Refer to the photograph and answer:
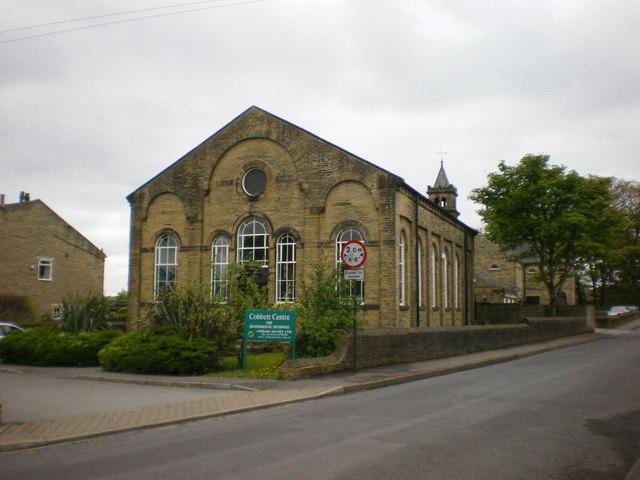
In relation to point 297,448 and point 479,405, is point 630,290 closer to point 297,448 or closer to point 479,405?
point 479,405

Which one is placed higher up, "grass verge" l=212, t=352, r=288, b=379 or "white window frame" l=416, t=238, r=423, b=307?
"white window frame" l=416, t=238, r=423, b=307

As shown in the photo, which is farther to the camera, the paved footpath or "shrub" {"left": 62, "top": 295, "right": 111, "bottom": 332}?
"shrub" {"left": 62, "top": 295, "right": 111, "bottom": 332}

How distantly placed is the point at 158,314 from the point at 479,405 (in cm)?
1026

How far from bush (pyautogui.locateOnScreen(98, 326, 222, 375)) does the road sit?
4.73 m

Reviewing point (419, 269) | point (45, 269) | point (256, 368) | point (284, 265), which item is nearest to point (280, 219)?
point (284, 265)

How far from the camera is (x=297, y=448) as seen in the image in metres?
7.44

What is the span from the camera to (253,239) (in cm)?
2619

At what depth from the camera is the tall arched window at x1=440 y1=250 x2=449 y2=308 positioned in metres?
31.2

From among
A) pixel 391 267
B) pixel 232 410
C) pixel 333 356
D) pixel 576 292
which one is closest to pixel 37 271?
pixel 391 267

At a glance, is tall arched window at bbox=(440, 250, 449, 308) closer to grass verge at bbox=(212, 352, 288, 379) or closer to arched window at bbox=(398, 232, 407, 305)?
arched window at bbox=(398, 232, 407, 305)

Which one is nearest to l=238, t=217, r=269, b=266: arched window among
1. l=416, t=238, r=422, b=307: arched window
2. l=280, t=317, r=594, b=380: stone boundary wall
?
l=416, t=238, r=422, b=307: arched window

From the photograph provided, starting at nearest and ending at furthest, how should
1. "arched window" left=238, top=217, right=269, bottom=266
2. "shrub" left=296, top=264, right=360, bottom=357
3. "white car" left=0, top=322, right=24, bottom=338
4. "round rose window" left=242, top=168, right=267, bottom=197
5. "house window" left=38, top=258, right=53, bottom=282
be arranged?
1. "shrub" left=296, top=264, right=360, bottom=357
2. "white car" left=0, top=322, right=24, bottom=338
3. "arched window" left=238, top=217, right=269, bottom=266
4. "round rose window" left=242, top=168, right=267, bottom=197
5. "house window" left=38, top=258, right=53, bottom=282

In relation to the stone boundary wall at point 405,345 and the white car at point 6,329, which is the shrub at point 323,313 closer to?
the stone boundary wall at point 405,345

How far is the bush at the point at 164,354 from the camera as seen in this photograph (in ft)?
50.2
